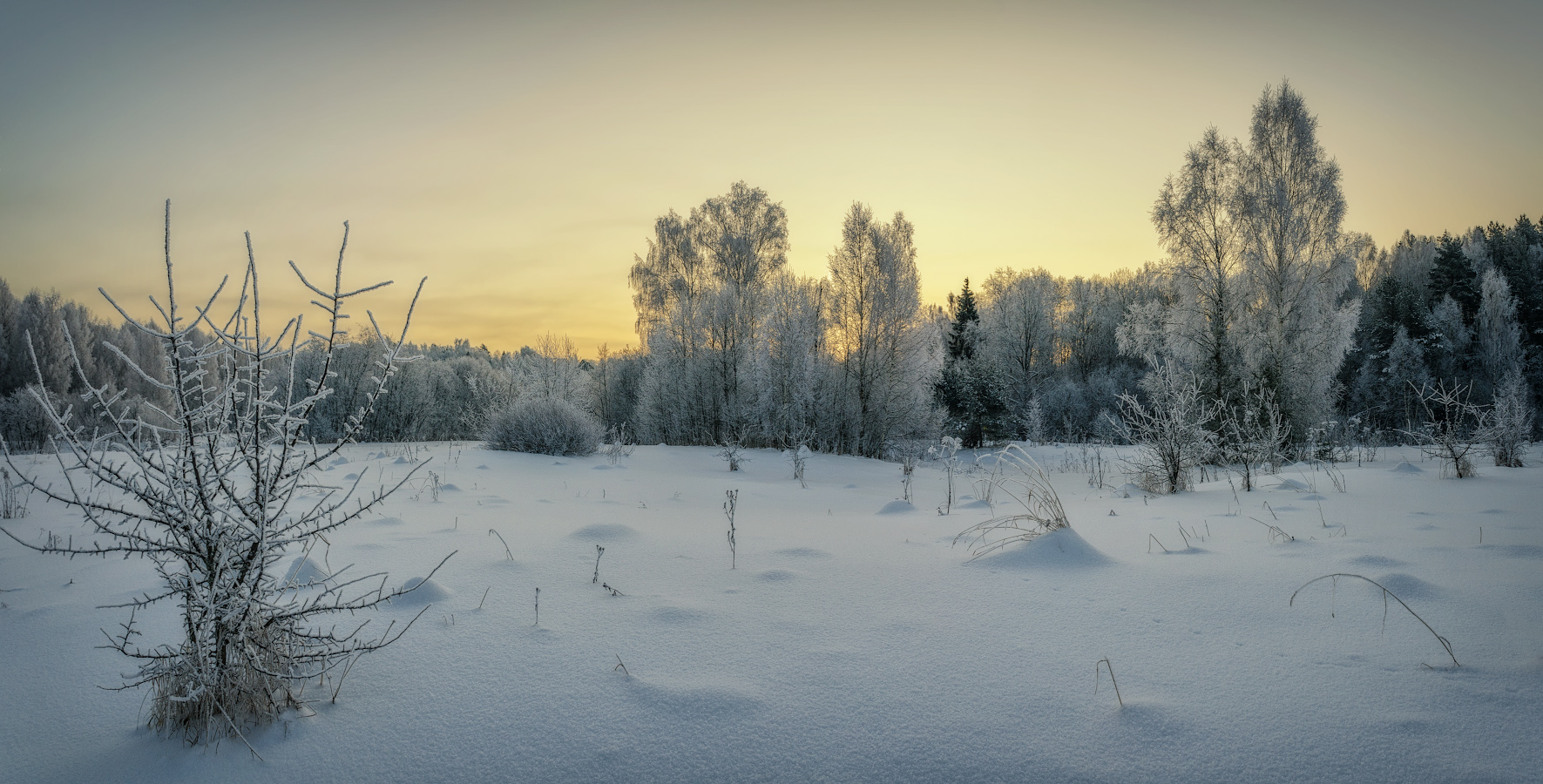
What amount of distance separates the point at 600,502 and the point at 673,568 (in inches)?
98.6

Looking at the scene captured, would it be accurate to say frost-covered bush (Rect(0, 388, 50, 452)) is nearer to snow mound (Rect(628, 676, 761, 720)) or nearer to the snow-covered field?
the snow-covered field

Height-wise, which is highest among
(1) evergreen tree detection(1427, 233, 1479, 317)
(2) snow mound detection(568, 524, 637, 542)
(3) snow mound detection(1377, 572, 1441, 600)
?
(1) evergreen tree detection(1427, 233, 1479, 317)

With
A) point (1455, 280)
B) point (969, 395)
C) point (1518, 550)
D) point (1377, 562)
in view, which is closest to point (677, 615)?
point (1377, 562)

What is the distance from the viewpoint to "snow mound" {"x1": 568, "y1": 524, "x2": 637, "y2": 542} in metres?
3.85

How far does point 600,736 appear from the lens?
1.68 metres

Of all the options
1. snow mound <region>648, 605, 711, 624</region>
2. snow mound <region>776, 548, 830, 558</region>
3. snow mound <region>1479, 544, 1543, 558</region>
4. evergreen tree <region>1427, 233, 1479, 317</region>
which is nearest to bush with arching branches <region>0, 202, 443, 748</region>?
snow mound <region>648, 605, 711, 624</region>

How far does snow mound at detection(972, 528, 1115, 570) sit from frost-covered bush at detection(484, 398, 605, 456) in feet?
27.4

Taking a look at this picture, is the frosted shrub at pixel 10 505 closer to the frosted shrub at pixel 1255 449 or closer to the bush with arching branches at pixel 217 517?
the bush with arching branches at pixel 217 517

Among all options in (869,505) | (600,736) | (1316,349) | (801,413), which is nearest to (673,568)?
(600,736)

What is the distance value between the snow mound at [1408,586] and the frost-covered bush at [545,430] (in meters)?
9.69

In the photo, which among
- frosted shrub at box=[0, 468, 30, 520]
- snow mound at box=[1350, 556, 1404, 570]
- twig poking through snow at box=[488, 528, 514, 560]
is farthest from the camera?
frosted shrub at box=[0, 468, 30, 520]

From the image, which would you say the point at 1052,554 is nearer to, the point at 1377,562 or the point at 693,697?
the point at 1377,562

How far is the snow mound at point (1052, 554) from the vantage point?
324 cm

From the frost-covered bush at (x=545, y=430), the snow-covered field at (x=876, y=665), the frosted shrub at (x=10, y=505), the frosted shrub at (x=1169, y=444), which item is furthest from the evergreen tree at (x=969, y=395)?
the frosted shrub at (x=10, y=505)
